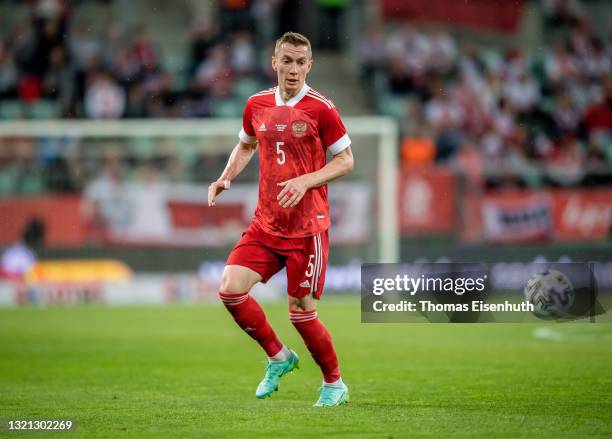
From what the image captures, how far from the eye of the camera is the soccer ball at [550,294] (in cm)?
862

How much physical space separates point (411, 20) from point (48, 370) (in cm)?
1801

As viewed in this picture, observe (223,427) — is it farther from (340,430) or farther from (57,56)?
(57,56)

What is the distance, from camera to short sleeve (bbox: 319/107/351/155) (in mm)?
7887

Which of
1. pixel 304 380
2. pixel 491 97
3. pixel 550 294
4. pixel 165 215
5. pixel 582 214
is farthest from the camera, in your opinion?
pixel 491 97

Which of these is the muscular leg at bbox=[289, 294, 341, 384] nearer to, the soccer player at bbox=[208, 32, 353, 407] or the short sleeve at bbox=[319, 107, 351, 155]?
the soccer player at bbox=[208, 32, 353, 407]

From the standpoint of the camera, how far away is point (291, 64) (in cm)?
785

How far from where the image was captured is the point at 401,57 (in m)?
25.0

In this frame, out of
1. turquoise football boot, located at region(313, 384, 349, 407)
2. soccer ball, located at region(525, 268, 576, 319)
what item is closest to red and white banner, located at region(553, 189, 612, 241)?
soccer ball, located at region(525, 268, 576, 319)

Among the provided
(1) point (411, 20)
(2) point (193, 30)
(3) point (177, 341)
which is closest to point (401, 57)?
(1) point (411, 20)

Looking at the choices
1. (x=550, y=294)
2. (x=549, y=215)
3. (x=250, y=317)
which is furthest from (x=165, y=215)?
(x=550, y=294)

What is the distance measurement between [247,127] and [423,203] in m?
11.5

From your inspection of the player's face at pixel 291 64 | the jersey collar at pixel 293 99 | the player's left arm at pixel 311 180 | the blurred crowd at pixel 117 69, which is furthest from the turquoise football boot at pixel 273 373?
the blurred crowd at pixel 117 69

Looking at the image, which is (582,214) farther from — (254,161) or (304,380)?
(304,380)

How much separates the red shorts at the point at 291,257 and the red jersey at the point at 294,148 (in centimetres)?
6
